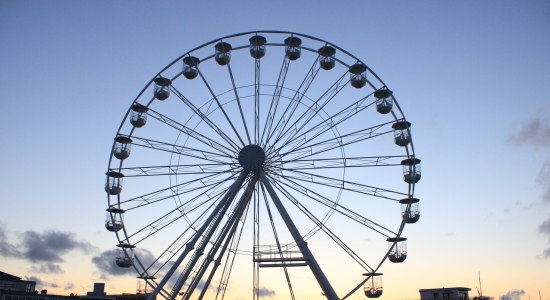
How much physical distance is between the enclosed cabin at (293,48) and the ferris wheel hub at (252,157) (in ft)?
20.0

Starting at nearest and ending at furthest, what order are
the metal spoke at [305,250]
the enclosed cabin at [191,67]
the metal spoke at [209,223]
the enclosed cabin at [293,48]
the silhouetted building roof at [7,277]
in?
the metal spoke at [305,250] < the metal spoke at [209,223] < the enclosed cabin at [293,48] < the enclosed cabin at [191,67] < the silhouetted building roof at [7,277]

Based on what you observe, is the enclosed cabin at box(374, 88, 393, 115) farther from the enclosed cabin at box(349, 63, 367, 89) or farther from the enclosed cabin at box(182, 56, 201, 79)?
the enclosed cabin at box(182, 56, 201, 79)

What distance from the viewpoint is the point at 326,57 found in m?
30.6

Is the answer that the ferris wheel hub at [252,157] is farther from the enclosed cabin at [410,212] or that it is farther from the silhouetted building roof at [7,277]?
the silhouetted building roof at [7,277]

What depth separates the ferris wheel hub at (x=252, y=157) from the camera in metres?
27.5

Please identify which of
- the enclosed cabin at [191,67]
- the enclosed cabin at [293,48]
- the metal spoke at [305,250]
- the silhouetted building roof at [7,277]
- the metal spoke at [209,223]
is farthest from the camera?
the silhouetted building roof at [7,277]

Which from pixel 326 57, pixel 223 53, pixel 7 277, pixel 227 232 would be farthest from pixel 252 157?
pixel 7 277

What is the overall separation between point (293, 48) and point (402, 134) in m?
7.72

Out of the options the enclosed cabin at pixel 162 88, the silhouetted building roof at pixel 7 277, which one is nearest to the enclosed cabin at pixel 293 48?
the enclosed cabin at pixel 162 88

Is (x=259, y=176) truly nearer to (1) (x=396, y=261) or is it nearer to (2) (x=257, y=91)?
(2) (x=257, y=91)

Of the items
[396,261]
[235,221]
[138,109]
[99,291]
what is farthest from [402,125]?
[99,291]

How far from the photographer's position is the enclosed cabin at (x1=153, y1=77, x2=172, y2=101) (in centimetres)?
3064

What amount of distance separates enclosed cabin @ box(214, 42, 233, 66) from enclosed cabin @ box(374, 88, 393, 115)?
8.55 m

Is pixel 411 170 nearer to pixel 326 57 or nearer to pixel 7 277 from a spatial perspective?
pixel 326 57
